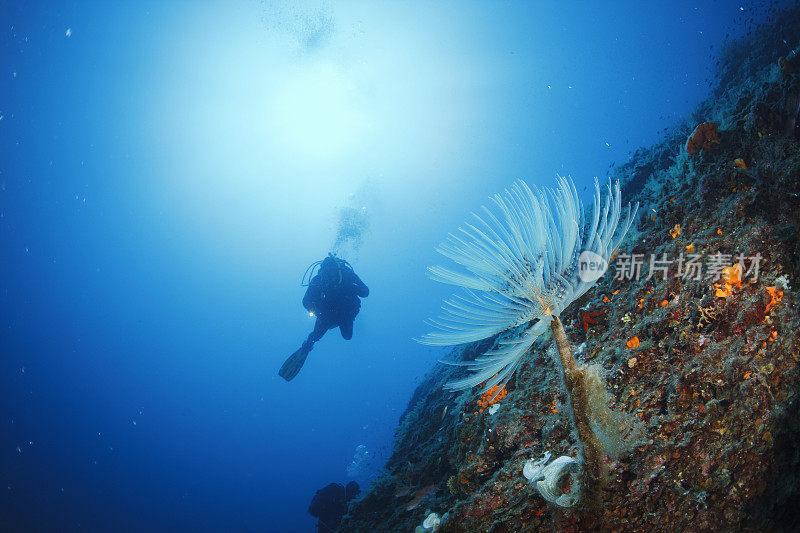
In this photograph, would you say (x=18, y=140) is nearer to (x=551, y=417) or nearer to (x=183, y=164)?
(x=183, y=164)

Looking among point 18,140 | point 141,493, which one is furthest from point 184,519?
point 18,140

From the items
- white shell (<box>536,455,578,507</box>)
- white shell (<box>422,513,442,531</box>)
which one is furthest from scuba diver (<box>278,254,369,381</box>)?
white shell (<box>536,455,578,507</box>)

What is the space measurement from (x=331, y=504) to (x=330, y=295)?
8374 millimetres

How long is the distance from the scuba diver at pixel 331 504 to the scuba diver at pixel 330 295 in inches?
194

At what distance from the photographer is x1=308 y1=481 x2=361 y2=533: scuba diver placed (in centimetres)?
1272

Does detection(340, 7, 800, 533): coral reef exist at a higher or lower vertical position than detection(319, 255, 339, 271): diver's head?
lower

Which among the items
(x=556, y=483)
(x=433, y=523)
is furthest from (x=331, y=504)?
(x=556, y=483)

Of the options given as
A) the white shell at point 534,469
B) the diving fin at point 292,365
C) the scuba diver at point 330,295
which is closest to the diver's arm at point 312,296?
the scuba diver at point 330,295

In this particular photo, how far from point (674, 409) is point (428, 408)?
6.01 m

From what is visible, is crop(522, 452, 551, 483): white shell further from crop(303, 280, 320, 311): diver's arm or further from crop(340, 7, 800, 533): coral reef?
crop(303, 280, 320, 311): diver's arm

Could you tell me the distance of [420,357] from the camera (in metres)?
119

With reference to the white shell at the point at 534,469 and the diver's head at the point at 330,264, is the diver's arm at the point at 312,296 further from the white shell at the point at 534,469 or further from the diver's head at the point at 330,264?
the white shell at the point at 534,469

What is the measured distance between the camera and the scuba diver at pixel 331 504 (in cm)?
1272

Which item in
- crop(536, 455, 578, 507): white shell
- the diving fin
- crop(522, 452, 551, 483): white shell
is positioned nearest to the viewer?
crop(536, 455, 578, 507): white shell
